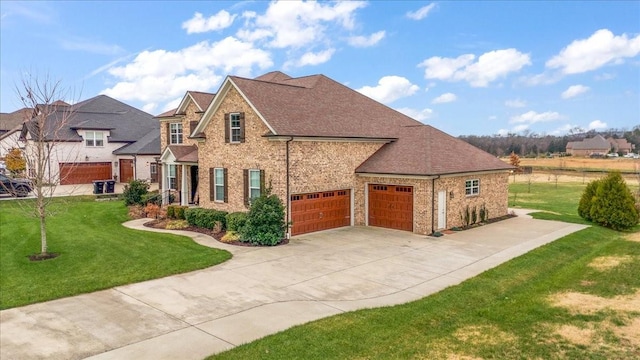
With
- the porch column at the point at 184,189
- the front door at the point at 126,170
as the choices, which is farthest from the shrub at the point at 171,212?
the front door at the point at 126,170

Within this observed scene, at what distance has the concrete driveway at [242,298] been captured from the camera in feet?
28.8

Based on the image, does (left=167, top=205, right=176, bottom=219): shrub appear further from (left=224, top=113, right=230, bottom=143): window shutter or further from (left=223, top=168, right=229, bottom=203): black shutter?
(left=224, top=113, right=230, bottom=143): window shutter

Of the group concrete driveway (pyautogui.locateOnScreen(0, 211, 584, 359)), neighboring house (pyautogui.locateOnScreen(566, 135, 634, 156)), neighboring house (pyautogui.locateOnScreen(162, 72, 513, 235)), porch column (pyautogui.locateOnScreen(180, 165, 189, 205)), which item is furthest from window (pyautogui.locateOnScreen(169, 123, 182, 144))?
neighboring house (pyautogui.locateOnScreen(566, 135, 634, 156))

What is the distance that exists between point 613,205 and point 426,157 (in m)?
10.2

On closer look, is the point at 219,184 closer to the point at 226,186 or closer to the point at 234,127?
the point at 226,186

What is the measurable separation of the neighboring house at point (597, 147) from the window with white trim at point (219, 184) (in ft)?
415

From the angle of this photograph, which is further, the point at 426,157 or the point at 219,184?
the point at 219,184

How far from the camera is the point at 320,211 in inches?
829

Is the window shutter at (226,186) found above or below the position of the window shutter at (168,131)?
below

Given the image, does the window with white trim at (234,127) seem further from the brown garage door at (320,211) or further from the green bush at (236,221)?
the brown garage door at (320,211)

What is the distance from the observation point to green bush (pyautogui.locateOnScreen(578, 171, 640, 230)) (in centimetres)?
2212

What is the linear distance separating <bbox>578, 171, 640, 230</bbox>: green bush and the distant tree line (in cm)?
8765

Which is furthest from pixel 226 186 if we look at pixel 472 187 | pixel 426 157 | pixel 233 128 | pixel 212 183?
pixel 472 187

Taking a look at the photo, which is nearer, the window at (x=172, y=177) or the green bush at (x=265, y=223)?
the green bush at (x=265, y=223)
